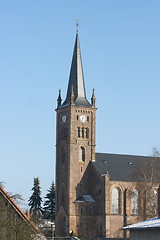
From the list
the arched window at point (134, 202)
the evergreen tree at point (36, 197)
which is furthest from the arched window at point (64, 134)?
the evergreen tree at point (36, 197)

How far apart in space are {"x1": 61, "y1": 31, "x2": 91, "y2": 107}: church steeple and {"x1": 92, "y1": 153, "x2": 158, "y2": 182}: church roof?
9.15 metres

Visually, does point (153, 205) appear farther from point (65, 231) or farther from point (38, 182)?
point (38, 182)

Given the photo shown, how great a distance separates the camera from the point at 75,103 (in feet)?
334

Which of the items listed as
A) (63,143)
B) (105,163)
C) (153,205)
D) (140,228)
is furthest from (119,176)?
(140,228)

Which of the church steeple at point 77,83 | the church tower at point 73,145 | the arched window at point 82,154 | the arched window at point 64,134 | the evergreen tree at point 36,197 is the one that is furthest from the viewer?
the evergreen tree at point 36,197

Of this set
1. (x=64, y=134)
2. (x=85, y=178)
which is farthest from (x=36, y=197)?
(x=64, y=134)

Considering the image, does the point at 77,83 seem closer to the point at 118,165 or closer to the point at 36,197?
the point at 118,165

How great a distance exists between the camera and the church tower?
98.0 m

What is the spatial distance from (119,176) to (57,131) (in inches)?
476

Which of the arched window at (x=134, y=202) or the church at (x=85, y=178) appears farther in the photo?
the arched window at (x=134, y=202)

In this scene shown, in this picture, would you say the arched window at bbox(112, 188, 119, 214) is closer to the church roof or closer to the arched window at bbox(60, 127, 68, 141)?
the church roof

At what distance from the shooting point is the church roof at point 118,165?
100375 mm

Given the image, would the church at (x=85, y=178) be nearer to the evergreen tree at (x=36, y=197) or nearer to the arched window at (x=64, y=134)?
the arched window at (x=64, y=134)

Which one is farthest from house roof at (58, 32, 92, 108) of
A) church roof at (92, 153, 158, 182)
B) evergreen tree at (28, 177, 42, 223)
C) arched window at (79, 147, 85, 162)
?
evergreen tree at (28, 177, 42, 223)
